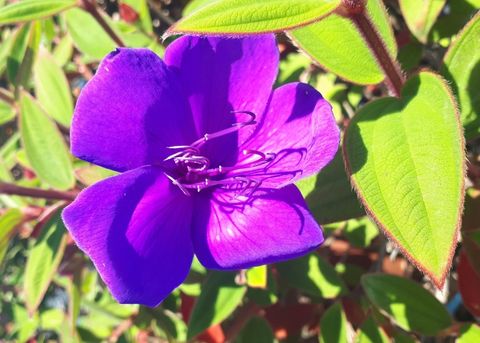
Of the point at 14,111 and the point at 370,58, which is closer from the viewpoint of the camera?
the point at 370,58

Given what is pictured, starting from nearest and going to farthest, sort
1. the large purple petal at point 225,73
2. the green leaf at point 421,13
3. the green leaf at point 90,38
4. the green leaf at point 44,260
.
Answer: the large purple petal at point 225,73, the green leaf at point 421,13, the green leaf at point 44,260, the green leaf at point 90,38

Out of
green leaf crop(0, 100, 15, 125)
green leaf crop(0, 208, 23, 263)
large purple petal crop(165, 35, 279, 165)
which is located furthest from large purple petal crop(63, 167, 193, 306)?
green leaf crop(0, 100, 15, 125)

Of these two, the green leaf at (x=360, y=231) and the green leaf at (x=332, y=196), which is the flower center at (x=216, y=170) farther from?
the green leaf at (x=360, y=231)

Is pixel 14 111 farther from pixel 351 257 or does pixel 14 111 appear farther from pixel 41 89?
pixel 351 257

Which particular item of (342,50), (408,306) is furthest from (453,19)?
(408,306)

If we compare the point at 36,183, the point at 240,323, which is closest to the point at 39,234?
the point at 36,183

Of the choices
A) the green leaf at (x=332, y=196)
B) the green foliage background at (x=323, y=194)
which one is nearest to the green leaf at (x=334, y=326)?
the green foliage background at (x=323, y=194)
